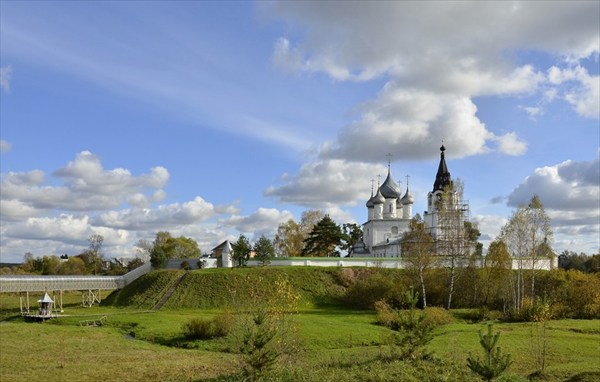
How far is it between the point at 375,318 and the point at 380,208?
39.5m

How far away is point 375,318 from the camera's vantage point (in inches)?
1511

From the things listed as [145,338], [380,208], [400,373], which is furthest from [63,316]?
[380,208]

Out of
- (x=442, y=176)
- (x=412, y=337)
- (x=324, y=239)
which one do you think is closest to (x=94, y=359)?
(x=412, y=337)

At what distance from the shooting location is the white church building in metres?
71.8

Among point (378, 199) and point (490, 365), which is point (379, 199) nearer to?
point (378, 199)

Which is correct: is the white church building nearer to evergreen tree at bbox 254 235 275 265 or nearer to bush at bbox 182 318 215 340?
evergreen tree at bbox 254 235 275 265

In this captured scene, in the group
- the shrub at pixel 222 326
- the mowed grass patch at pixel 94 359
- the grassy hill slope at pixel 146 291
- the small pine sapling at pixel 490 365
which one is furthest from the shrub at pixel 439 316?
the grassy hill slope at pixel 146 291

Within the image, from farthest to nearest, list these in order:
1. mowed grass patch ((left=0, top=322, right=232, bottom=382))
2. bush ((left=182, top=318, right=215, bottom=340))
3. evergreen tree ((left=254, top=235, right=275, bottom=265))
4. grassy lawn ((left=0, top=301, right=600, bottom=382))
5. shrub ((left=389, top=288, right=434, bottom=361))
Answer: evergreen tree ((left=254, top=235, right=275, bottom=265)), bush ((left=182, top=318, right=215, bottom=340)), shrub ((left=389, top=288, right=434, bottom=361)), mowed grass patch ((left=0, top=322, right=232, bottom=382)), grassy lawn ((left=0, top=301, right=600, bottom=382))

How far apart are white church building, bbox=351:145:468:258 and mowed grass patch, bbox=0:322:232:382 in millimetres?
45561

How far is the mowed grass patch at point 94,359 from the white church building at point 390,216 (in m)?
45.6

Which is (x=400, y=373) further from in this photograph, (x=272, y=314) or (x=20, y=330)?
(x=20, y=330)

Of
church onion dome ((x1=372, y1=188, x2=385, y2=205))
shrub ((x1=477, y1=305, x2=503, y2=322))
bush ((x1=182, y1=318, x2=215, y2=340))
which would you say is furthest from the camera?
church onion dome ((x1=372, y1=188, x2=385, y2=205))

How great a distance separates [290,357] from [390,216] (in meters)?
57.2

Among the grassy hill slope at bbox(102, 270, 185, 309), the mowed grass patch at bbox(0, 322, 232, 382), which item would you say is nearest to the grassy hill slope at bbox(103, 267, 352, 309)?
the grassy hill slope at bbox(102, 270, 185, 309)
